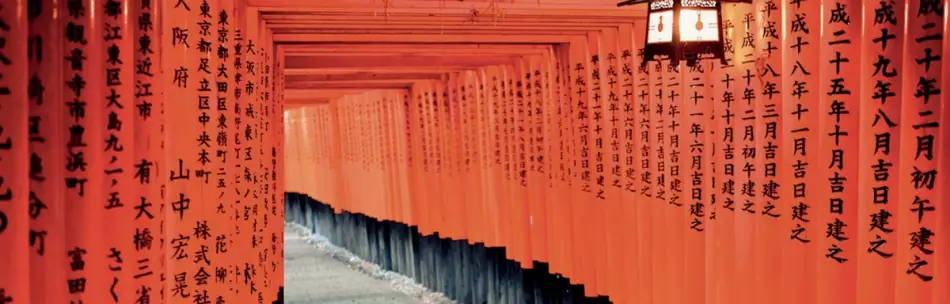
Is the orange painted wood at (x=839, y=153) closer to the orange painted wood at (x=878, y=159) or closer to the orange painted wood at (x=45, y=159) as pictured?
the orange painted wood at (x=878, y=159)

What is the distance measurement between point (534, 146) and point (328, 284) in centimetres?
780

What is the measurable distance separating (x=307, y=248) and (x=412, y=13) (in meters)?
15.4

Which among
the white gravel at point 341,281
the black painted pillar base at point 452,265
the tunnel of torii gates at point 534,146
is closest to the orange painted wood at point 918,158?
the tunnel of torii gates at point 534,146

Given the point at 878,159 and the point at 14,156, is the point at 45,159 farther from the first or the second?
the point at 878,159

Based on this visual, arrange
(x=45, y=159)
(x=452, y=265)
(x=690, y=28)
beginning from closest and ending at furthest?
1. (x=45, y=159)
2. (x=690, y=28)
3. (x=452, y=265)

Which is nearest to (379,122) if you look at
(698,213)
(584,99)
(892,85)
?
(584,99)

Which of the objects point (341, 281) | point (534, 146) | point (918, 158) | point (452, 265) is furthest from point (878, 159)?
point (341, 281)

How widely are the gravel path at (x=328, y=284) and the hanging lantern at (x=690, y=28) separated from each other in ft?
32.4

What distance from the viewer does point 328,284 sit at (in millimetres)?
16609

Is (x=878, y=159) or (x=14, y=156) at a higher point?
(x=14, y=156)

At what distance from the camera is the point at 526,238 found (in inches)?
419

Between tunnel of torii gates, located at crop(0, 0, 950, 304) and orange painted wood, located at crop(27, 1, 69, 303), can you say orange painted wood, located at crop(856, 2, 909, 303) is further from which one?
orange painted wood, located at crop(27, 1, 69, 303)

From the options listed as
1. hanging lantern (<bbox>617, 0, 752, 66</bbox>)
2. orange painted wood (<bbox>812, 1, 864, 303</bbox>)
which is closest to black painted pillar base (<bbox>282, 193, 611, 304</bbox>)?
hanging lantern (<bbox>617, 0, 752, 66</bbox>)

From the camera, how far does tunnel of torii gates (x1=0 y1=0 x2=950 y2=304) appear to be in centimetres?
285
